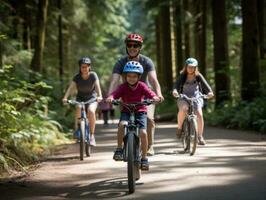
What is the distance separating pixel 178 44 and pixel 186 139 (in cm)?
2195

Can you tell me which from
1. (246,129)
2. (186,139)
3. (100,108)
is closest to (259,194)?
(186,139)

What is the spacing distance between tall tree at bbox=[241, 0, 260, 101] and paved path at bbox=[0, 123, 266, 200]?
7.44 m

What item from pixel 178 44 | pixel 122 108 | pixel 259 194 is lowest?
pixel 259 194

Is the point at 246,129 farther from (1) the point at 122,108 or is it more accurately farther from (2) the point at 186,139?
(1) the point at 122,108

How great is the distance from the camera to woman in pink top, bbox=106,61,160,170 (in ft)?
27.4

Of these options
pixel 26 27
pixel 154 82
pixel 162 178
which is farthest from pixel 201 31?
pixel 162 178

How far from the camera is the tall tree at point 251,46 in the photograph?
1975 cm

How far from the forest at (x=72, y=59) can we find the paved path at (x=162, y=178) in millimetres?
1053

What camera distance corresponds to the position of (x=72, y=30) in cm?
3259

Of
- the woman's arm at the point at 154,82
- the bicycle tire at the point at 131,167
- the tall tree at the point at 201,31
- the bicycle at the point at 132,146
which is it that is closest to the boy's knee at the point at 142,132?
the bicycle at the point at 132,146

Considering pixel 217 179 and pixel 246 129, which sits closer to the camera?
pixel 217 179

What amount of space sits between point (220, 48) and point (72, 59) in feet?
45.1

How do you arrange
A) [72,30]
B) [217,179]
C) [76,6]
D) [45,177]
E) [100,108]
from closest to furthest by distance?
[217,179] < [45,177] < [100,108] < [76,6] < [72,30]

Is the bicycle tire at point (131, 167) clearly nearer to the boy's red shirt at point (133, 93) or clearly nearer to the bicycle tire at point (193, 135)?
the boy's red shirt at point (133, 93)
